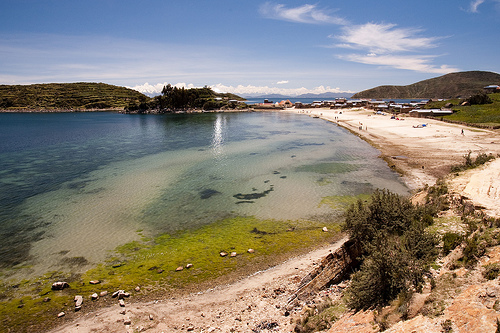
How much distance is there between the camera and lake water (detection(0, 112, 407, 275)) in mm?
19856

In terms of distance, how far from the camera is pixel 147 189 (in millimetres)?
29688

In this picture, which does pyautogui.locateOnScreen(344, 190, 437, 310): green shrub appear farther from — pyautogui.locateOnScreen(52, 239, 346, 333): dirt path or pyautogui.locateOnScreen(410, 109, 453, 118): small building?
pyautogui.locateOnScreen(410, 109, 453, 118): small building

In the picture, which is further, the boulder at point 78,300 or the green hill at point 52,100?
the green hill at point 52,100

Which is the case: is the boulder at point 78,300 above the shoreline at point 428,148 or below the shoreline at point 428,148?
below

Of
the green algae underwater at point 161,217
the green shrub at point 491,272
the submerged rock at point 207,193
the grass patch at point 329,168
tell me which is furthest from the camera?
the grass patch at point 329,168

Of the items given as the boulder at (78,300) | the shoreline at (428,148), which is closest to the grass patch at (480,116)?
the shoreline at (428,148)

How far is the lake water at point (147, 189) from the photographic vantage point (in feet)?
65.1

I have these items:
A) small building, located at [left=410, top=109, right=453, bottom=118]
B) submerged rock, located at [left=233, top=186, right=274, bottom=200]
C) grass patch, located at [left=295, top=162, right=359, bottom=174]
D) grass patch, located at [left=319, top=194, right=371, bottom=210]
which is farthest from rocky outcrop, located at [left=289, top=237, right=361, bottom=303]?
small building, located at [left=410, top=109, right=453, bottom=118]

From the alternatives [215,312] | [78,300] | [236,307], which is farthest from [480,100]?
[78,300]

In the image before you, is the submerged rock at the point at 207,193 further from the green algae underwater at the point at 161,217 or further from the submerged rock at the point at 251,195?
the submerged rock at the point at 251,195

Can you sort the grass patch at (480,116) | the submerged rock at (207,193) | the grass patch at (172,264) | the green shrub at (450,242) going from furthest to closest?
the grass patch at (480,116) → the submerged rock at (207,193) → the grass patch at (172,264) → the green shrub at (450,242)

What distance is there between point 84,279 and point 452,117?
3560 inches

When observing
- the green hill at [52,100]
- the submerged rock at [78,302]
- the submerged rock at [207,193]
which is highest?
the green hill at [52,100]

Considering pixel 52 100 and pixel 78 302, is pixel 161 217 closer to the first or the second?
pixel 78 302
